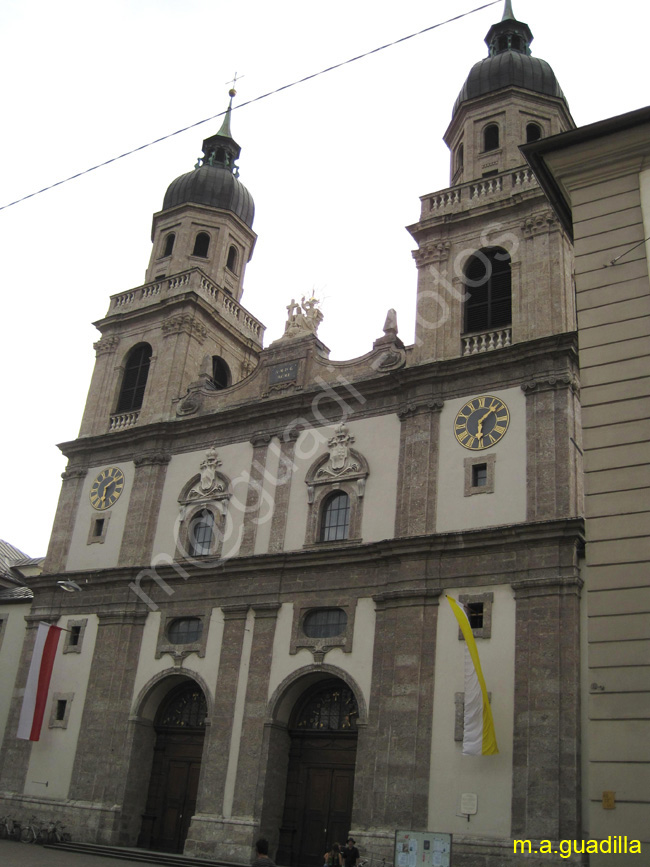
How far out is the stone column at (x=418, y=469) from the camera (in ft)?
86.7

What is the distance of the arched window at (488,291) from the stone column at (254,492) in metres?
8.25

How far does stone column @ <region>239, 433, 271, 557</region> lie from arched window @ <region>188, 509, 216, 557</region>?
4.94 feet

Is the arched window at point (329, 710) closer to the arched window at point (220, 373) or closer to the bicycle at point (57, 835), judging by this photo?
the bicycle at point (57, 835)

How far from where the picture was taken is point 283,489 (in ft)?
98.9

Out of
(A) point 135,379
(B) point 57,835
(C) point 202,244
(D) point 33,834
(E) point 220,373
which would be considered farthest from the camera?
(C) point 202,244

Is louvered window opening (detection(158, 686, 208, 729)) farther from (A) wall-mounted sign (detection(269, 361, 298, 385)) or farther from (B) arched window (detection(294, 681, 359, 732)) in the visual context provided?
(A) wall-mounted sign (detection(269, 361, 298, 385))

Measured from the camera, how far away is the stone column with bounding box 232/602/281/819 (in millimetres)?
25906

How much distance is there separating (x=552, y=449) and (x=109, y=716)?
1708 centimetres

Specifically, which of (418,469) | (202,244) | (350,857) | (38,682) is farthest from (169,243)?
(350,857)

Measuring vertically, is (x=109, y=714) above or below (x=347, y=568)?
below

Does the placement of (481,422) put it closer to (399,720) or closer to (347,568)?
(347,568)

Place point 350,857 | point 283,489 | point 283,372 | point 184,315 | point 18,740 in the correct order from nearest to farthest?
point 350,857, point 283,489, point 18,740, point 283,372, point 184,315

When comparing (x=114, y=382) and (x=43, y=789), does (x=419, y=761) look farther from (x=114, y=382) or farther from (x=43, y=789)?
(x=114, y=382)

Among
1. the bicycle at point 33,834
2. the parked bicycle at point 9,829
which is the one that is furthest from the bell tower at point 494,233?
the parked bicycle at point 9,829
